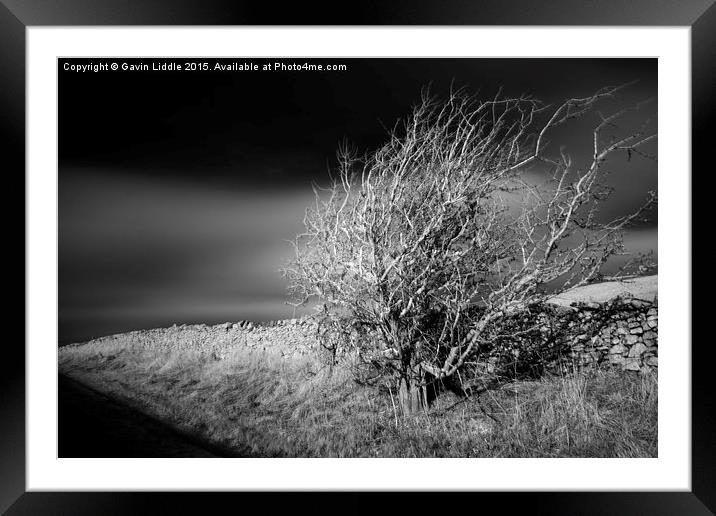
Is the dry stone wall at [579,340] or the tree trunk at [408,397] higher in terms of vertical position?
the dry stone wall at [579,340]

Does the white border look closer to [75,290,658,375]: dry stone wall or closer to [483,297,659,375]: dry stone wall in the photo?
[75,290,658,375]: dry stone wall

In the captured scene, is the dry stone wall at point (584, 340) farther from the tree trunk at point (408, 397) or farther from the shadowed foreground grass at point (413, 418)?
the tree trunk at point (408, 397)

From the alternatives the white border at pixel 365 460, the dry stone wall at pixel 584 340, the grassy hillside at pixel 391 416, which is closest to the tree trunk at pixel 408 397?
the grassy hillside at pixel 391 416

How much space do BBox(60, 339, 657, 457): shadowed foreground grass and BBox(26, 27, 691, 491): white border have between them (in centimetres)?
20

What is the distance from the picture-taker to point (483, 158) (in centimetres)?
390

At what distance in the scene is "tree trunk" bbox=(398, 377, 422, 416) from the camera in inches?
164

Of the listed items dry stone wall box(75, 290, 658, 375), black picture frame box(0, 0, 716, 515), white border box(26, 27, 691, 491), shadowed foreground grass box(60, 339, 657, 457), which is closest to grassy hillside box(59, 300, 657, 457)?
shadowed foreground grass box(60, 339, 657, 457)

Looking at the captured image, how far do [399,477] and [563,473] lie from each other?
4.99 ft
